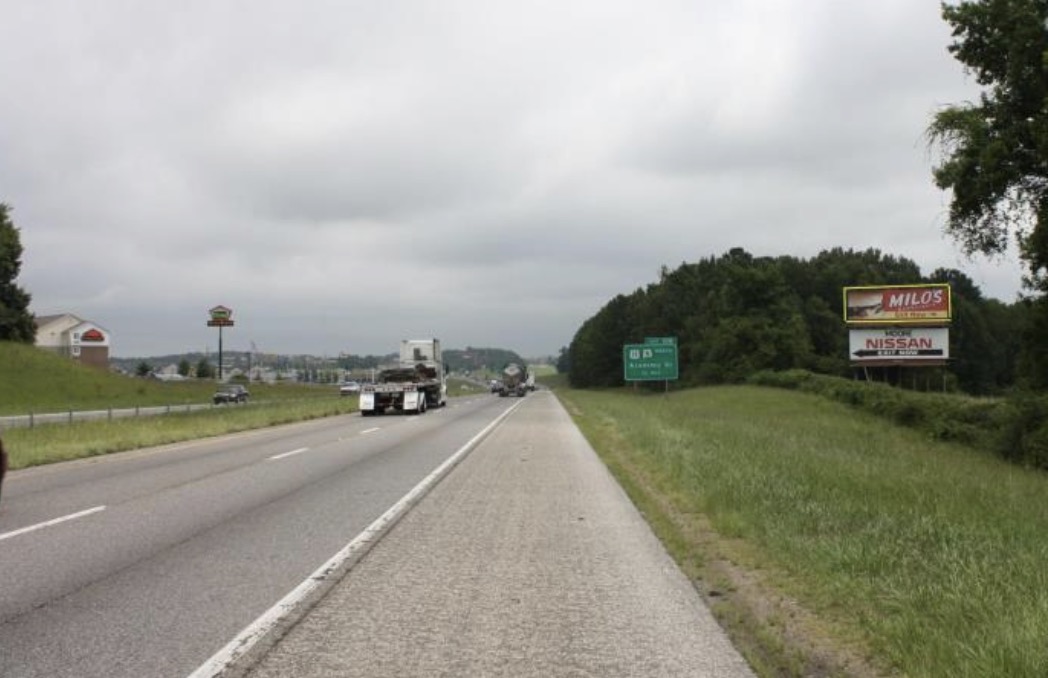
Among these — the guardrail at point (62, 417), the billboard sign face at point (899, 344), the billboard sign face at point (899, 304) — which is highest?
the billboard sign face at point (899, 304)

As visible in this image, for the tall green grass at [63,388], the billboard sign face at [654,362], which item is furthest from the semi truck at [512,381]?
the billboard sign face at [654,362]

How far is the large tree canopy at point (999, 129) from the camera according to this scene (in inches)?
1091

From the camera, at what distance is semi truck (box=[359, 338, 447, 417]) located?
44.9 m

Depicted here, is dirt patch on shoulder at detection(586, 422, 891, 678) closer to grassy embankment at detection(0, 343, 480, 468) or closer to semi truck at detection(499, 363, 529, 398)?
grassy embankment at detection(0, 343, 480, 468)

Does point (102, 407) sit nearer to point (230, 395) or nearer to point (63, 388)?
point (230, 395)

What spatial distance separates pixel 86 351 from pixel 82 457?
135479 mm

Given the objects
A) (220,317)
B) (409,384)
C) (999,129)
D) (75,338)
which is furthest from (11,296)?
(999,129)

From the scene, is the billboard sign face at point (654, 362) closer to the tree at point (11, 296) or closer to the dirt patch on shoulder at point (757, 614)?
the dirt patch on shoulder at point (757, 614)

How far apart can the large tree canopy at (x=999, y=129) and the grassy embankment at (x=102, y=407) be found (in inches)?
1020

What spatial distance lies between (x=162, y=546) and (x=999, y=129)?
96.4 feet

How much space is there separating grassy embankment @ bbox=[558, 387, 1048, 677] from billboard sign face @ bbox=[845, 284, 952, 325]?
5068cm

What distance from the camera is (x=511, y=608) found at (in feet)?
22.5

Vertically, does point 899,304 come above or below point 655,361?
above

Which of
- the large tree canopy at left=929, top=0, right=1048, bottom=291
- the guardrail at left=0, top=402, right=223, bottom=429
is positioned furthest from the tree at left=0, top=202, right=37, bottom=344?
the large tree canopy at left=929, top=0, right=1048, bottom=291
